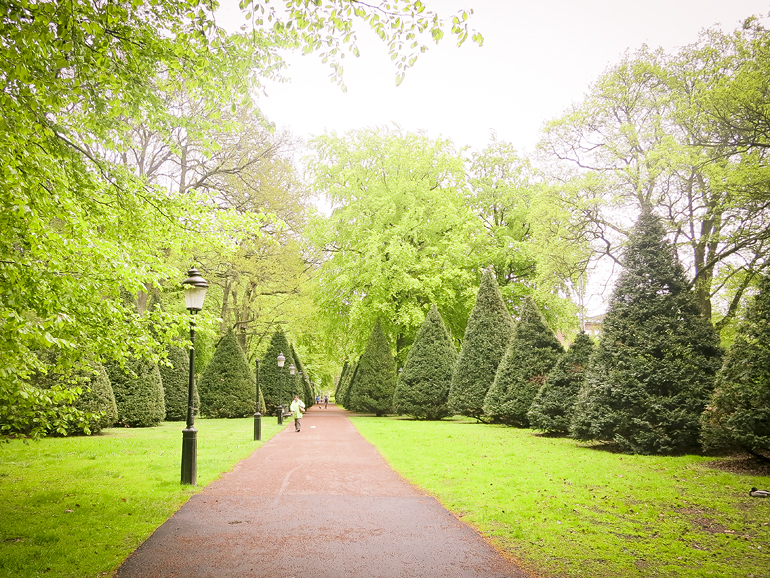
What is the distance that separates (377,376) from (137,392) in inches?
566

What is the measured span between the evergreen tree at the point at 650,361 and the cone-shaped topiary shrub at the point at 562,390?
7.49ft

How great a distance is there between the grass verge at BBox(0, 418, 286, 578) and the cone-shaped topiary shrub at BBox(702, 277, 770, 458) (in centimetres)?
976

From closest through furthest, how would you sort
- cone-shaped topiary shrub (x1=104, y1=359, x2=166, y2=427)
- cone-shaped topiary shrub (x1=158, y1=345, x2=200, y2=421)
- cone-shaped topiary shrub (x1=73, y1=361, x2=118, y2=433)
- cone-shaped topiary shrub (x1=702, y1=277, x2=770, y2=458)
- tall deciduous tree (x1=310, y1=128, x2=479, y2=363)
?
1. cone-shaped topiary shrub (x1=702, y1=277, x2=770, y2=458)
2. cone-shaped topiary shrub (x1=73, y1=361, x2=118, y2=433)
3. cone-shaped topiary shrub (x1=104, y1=359, x2=166, y2=427)
4. cone-shaped topiary shrub (x1=158, y1=345, x2=200, y2=421)
5. tall deciduous tree (x1=310, y1=128, x2=479, y2=363)

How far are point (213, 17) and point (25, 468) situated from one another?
371 inches

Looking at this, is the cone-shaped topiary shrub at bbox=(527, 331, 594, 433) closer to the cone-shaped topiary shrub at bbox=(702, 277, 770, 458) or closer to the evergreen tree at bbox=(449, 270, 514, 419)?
the cone-shaped topiary shrub at bbox=(702, 277, 770, 458)

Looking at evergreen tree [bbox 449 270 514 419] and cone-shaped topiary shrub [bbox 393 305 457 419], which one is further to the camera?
cone-shaped topiary shrub [bbox 393 305 457 419]

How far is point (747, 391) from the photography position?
8.80 metres

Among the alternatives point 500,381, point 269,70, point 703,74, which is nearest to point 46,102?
point 269,70

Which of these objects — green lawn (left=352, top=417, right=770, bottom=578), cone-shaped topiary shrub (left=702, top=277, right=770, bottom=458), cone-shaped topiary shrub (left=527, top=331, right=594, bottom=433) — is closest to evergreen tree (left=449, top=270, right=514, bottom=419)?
cone-shaped topiary shrub (left=527, top=331, right=594, bottom=433)

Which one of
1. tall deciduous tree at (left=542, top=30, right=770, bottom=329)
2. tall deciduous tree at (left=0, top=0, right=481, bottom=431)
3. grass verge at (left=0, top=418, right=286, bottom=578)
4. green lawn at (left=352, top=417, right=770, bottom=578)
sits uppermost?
tall deciduous tree at (left=542, top=30, right=770, bottom=329)

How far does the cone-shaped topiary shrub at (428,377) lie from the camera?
23781 millimetres

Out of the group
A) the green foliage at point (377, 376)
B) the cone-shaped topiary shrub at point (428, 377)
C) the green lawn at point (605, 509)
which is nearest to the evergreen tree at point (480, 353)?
the cone-shaped topiary shrub at point (428, 377)

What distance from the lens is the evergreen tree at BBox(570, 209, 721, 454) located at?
10953 mm

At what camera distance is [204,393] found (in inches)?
1006
